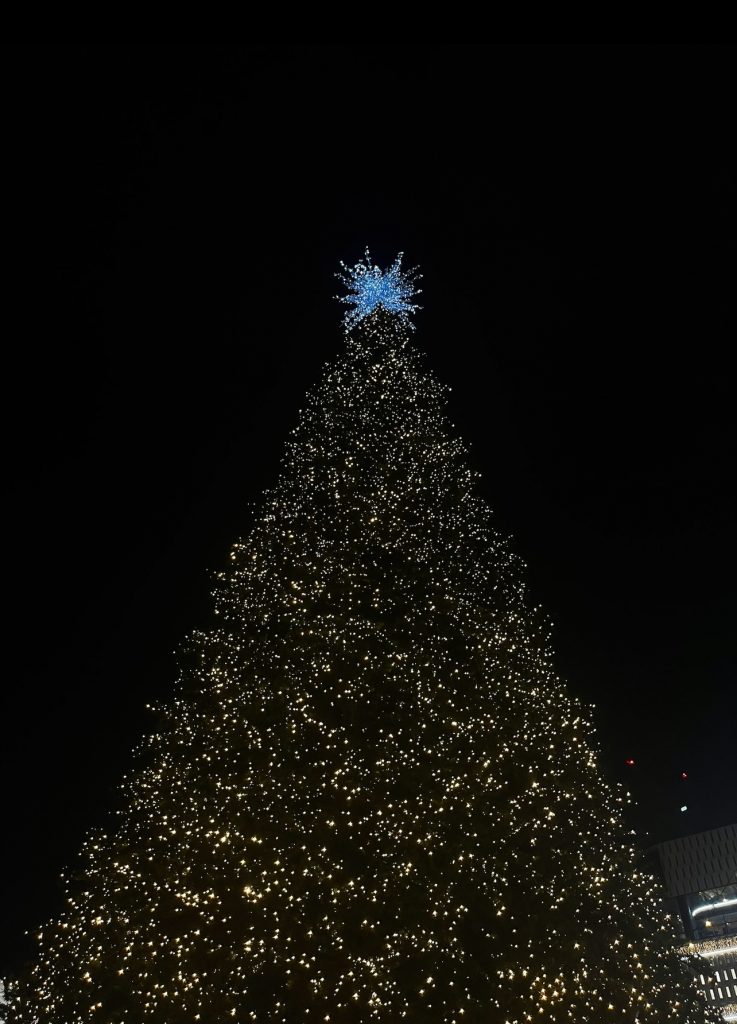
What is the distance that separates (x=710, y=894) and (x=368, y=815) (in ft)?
50.1

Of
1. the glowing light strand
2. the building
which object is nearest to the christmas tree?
the glowing light strand

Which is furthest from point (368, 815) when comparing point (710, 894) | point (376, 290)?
point (710, 894)

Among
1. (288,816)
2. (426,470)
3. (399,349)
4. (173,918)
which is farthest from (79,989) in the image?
(399,349)

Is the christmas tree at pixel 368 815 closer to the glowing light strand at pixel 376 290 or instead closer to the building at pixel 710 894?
the glowing light strand at pixel 376 290

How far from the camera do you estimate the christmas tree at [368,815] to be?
6504 millimetres

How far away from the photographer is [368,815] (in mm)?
6980

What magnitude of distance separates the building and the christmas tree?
41.4ft

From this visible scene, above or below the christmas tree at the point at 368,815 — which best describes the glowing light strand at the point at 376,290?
above

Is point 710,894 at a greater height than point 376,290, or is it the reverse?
point 376,290

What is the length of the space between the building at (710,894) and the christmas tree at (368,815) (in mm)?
12621

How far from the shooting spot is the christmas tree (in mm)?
6504

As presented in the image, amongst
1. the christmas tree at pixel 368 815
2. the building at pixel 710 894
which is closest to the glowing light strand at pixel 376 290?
the christmas tree at pixel 368 815

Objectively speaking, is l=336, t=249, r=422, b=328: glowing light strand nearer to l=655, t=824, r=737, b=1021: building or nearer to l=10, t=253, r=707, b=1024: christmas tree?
l=10, t=253, r=707, b=1024: christmas tree

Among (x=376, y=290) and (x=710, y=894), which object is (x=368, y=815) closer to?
(x=376, y=290)
